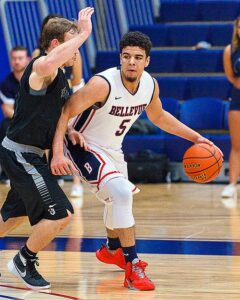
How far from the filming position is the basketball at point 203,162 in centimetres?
566

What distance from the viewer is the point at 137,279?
5.16 m

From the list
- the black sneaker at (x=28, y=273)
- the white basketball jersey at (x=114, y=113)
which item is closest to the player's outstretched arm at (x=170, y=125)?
the white basketball jersey at (x=114, y=113)

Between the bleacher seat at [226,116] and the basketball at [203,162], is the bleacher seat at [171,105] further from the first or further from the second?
the basketball at [203,162]

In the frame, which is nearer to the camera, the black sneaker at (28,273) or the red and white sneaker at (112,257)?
the black sneaker at (28,273)

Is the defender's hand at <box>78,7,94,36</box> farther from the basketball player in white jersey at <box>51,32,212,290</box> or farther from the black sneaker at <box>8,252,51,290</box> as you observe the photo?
the black sneaker at <box>8,252,51,290</box>

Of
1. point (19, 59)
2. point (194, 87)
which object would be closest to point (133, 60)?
point (19, 59)

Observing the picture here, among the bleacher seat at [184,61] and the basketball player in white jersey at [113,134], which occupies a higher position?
the basketball player in white jersey at [113,134]

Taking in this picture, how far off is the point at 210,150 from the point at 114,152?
60 cm

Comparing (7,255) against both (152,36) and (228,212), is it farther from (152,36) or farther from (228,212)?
(152,36)

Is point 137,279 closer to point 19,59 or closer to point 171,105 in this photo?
point 19,59

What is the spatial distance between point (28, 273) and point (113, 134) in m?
0.96

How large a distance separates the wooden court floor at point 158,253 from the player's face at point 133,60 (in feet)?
3.97

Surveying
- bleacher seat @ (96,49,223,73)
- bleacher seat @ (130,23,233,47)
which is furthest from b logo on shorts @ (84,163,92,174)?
bleacher seat @ (130,23,233,47)

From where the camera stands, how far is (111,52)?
1302 cm
